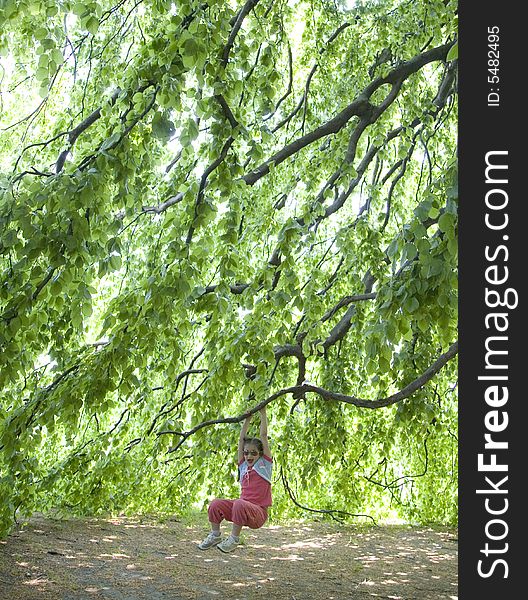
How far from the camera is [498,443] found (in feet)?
7.46

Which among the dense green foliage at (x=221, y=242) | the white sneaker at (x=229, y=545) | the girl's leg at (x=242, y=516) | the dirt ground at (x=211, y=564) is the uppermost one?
the dense green foliage at (x=221, y=242)

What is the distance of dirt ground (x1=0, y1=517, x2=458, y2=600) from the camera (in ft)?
16.7

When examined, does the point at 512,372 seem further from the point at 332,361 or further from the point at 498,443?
the point at 332,361

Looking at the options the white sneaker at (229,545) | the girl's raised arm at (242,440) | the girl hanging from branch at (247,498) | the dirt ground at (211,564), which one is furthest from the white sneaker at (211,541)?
the girl's raised arm at (242,440)

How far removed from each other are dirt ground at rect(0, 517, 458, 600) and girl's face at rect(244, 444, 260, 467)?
0.82 m

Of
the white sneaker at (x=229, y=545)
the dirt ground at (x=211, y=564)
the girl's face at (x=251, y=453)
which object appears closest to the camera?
the white sneaker at (x=229, y=545)

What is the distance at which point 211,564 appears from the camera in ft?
19.9

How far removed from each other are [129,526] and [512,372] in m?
6.25

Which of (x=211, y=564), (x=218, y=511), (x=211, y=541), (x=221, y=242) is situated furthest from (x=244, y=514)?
(x=221, y=242)

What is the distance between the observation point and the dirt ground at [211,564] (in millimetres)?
5078

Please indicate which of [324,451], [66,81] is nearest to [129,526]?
[324,451]

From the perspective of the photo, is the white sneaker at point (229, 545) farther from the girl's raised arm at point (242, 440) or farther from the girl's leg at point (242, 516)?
the girl's raised arm at point (242, 440)

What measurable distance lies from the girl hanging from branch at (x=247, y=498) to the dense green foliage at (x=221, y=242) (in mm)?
300

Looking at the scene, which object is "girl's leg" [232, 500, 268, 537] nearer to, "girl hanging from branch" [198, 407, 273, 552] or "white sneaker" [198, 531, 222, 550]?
"girl hanging from branch" [198, 407, 273, 552]
